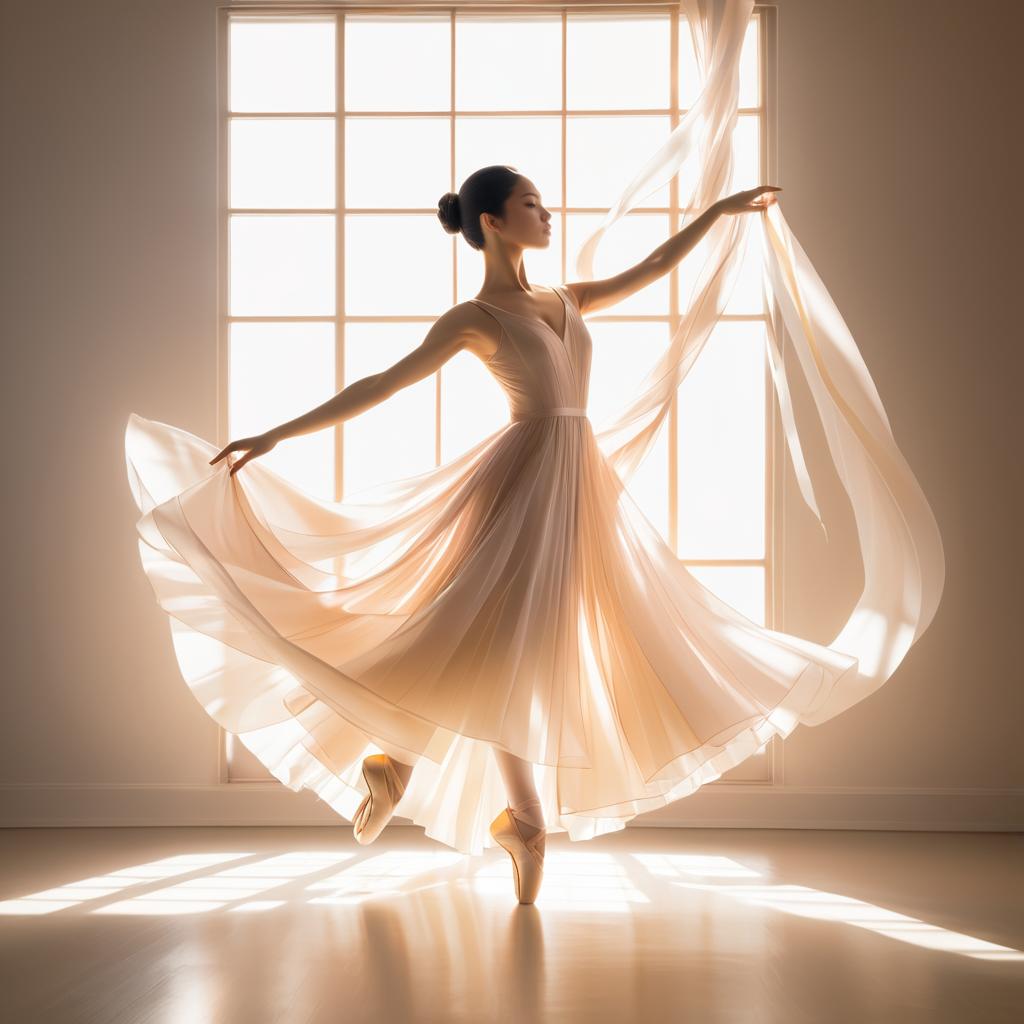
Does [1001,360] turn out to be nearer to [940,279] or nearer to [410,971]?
[940,279]

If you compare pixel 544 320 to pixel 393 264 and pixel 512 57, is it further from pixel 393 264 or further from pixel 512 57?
pixel 512 57

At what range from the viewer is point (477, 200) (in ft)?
8.52

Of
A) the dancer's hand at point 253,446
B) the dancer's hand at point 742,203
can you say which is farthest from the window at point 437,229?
the dancer's hand at point 253,446

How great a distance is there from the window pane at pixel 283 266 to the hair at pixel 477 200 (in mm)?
846

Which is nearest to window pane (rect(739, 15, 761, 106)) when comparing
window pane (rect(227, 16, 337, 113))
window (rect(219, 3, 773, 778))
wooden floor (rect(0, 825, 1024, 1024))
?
window (rect(219, 3, 773, 778))

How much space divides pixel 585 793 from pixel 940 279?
2.04 meters

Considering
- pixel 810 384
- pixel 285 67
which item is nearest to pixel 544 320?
pixel 810 384

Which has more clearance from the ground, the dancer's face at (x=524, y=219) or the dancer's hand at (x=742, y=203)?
the dancer's hand at (x=742, y=203)

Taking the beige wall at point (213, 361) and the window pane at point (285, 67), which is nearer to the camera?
the beige wall at point (213, 361)

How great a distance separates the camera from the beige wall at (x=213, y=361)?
3246 millimetres

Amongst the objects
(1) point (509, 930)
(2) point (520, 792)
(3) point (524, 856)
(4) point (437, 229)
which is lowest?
(1) point (509, 930)

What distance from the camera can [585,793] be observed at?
225cm

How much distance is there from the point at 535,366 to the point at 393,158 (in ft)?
4.16

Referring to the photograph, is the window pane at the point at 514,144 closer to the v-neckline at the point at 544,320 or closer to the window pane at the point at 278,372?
the window pane at the point at 278,372
